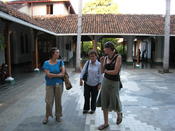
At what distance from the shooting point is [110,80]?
4.23 meters

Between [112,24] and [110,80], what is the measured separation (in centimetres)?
1618

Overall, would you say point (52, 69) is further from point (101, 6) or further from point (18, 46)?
point (101, 6)

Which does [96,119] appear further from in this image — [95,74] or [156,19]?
[156,19]

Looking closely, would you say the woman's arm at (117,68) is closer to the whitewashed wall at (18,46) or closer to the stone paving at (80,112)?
the stone paving at (80,112)

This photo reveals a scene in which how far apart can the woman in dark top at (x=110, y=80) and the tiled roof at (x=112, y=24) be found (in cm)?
1433

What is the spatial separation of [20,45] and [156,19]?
12792mm

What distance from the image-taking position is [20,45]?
62.9 feet

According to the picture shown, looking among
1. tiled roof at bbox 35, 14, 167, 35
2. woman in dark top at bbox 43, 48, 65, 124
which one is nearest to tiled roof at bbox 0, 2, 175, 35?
tiled roof at bbox 35, 14, 167, 35

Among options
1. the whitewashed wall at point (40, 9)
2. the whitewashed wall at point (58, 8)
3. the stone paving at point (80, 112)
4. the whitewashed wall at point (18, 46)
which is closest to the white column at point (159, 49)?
the whitewashed wall at point (58, 8)

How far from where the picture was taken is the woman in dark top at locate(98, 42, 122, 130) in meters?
4.14

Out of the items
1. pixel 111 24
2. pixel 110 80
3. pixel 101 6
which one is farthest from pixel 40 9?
pixel 110 80

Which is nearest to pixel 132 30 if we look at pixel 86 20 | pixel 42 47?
pixel 86 20

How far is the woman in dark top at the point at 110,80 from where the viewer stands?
13.6 feet

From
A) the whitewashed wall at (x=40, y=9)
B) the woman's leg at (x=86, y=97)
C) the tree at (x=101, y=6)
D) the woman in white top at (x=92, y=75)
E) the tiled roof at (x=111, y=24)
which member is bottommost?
the woman's leg at (x=86, y=97)
